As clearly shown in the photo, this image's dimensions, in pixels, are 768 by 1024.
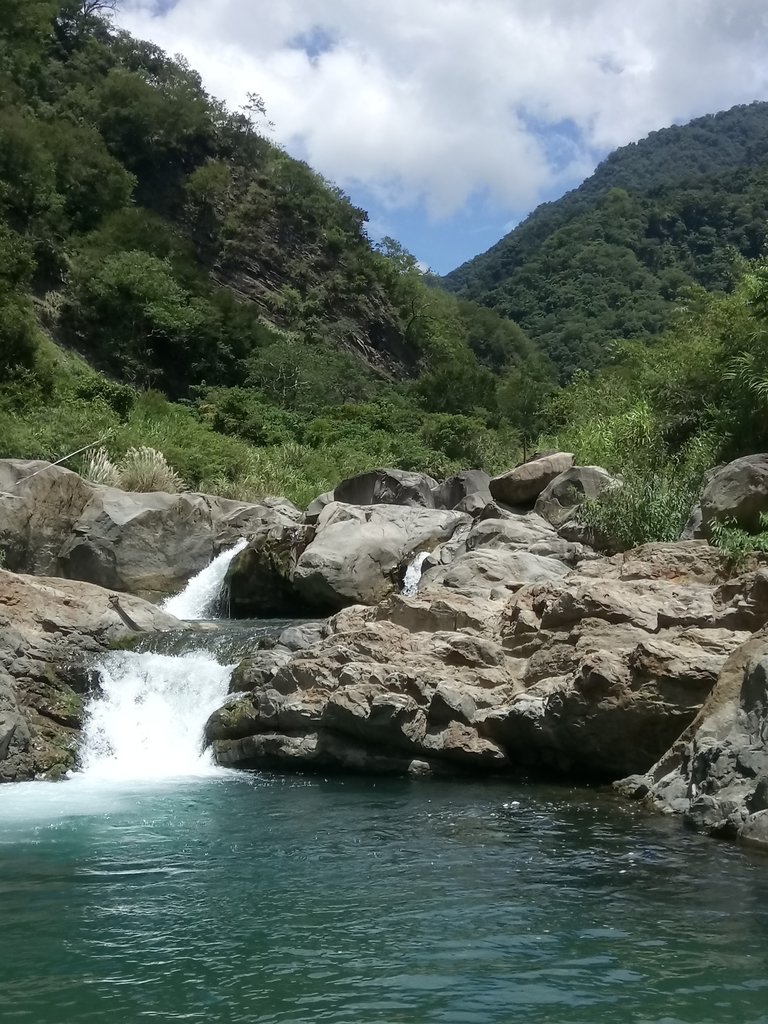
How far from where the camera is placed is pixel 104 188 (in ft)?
143

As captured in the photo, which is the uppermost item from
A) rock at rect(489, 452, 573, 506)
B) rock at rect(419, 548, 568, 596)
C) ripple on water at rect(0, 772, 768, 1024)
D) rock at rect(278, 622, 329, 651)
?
rock at rect(489, 452, 573, 506)

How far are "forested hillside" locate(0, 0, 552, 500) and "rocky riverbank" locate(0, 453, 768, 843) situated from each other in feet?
37.1

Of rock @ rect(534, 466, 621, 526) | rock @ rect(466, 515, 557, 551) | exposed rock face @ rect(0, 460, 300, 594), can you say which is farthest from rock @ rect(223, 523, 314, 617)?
rock @ rect(534, 466, 621, 526)

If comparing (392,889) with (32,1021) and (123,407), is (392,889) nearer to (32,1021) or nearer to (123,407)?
(32,1021)

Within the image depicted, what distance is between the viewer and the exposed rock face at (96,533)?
63.9 ft

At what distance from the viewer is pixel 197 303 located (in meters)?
42.4

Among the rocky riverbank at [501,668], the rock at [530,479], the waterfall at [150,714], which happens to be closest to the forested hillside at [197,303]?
the rock at [530,479]

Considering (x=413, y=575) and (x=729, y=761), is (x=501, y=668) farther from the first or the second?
(x=413, y=575)

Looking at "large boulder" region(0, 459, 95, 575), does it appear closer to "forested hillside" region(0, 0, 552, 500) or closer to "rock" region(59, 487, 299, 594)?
"rock" region(59, 487, 299, 594)

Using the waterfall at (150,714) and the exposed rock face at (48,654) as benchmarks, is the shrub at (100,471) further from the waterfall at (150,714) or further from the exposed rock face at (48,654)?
the waterfall at (150,714)

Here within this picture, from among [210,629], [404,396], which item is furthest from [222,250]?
[210,629]

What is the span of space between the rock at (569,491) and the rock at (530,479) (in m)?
0.98

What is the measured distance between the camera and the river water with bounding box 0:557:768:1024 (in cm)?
541

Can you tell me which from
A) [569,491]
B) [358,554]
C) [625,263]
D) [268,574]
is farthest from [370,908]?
[625,263]
